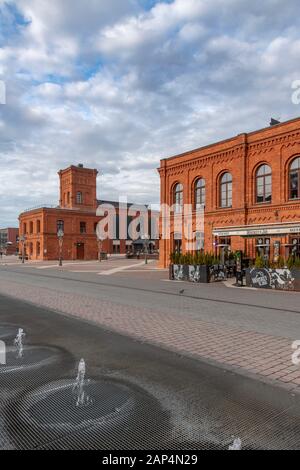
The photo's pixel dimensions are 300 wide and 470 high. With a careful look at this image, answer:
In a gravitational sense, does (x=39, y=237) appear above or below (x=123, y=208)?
below

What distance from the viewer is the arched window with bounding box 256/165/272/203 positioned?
27.5m

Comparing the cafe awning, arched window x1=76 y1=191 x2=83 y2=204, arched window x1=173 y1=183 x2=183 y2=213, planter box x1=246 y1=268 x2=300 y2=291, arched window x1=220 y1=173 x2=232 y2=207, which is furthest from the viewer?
arched window x1=76 y1=191 x2=83 y2=204

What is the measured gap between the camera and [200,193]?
33.5 metres

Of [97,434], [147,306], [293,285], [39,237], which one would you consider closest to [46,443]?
[97,434]

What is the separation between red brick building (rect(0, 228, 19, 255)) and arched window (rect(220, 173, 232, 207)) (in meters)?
85.3

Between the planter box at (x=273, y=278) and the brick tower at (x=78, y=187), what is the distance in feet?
192

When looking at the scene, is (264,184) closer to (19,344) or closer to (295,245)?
(295,245)

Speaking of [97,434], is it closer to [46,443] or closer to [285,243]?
[46,443]

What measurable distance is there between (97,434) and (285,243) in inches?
939

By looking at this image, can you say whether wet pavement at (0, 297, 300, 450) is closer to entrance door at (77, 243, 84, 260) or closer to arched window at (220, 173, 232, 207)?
arched window at (220, 173, 232, 207)

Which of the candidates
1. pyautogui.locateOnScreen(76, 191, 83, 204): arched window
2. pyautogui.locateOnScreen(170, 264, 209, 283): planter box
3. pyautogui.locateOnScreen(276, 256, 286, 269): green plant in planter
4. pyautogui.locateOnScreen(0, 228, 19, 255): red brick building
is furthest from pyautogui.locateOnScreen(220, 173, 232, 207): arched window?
pyautogui.locateOnScreen(0, 228, 19, 255): red brick building

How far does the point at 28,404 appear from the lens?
438 cm

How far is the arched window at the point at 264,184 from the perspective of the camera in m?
27.5

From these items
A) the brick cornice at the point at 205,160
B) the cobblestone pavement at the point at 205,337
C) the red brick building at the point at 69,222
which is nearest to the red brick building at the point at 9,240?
the red brick building at the point at 69,222
